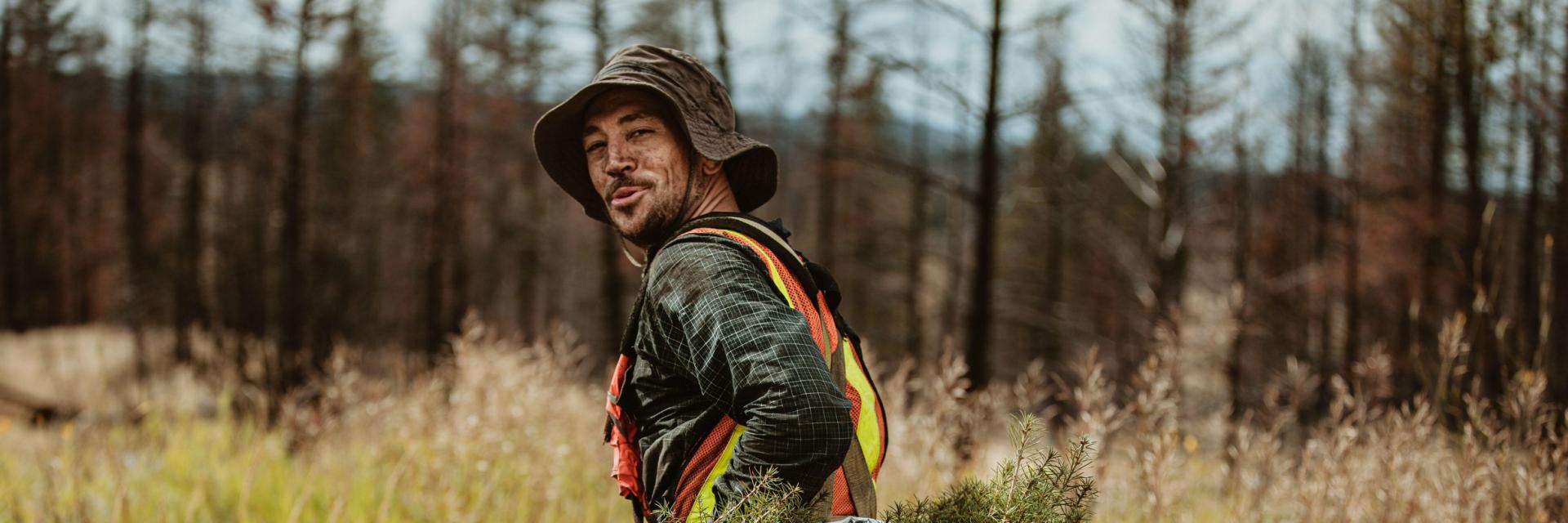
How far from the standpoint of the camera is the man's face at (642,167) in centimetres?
182

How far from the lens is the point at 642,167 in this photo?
182 centimetres

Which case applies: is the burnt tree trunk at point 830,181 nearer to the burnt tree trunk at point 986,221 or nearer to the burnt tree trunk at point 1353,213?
the burnt tree trunk at point 986,221

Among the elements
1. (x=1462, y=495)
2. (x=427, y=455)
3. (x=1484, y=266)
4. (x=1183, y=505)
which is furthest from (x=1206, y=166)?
(x=427, y=455)

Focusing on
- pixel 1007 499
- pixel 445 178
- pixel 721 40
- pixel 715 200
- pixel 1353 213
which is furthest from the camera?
pixel 1353 213

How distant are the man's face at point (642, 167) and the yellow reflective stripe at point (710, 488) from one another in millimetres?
503

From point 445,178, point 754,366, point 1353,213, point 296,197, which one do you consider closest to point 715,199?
point 754,366

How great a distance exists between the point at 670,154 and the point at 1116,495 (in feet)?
8.63

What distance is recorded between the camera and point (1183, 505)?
3.91m

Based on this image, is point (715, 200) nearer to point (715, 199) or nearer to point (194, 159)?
point (715, 199)

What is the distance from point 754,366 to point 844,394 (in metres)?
0.32

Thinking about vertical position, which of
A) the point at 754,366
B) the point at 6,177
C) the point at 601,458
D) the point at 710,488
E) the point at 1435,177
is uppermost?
the point at 1435,177

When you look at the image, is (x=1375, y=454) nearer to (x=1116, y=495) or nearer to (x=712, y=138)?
(x=1116, y=495)

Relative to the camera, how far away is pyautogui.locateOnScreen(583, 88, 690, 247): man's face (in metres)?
1.82

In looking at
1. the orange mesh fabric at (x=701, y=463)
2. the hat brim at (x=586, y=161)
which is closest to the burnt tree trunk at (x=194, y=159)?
the hat brim at (x=586, y=161)
